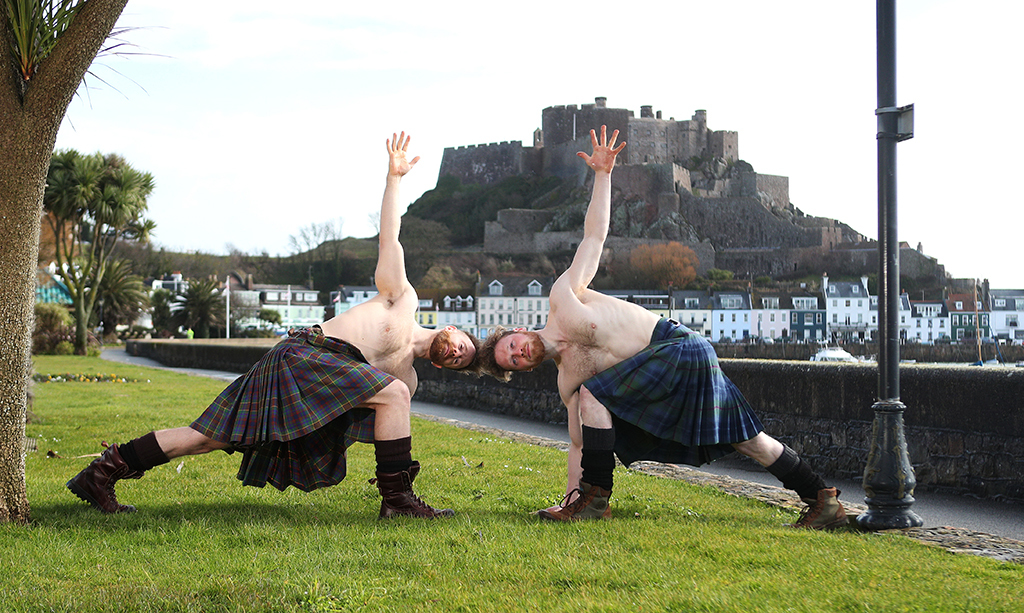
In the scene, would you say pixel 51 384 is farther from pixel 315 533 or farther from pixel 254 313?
pixel 254 313

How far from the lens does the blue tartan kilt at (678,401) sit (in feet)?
16.1

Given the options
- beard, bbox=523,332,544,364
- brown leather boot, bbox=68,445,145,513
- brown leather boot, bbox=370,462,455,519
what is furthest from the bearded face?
brown leather boot, bbox=68,445,145,513

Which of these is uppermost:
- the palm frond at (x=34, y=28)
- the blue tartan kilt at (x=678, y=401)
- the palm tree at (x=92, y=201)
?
the palm tree at (x=92, y=201)

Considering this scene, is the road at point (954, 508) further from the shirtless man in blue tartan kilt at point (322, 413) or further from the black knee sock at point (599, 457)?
the shirtless man in blue tartan kilt at point (322, 413)

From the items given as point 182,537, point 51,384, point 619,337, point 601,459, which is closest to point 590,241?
point 619,337

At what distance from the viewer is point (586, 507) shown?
4.93m

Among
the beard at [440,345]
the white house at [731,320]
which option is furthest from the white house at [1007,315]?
the beard at [440,345]

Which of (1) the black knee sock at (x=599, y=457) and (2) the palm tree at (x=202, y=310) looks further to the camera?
(2) the palm tree at (x=202, y=310)

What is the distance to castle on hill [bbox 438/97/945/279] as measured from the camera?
111 m

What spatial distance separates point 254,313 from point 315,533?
69.7m

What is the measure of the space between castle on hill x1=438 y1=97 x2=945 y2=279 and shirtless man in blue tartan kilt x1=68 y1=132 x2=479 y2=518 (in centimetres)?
10299

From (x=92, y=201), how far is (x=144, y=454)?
105 ft

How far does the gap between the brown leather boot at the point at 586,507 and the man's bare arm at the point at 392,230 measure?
149 centimetres

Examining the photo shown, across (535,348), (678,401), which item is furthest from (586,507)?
(535,348)
